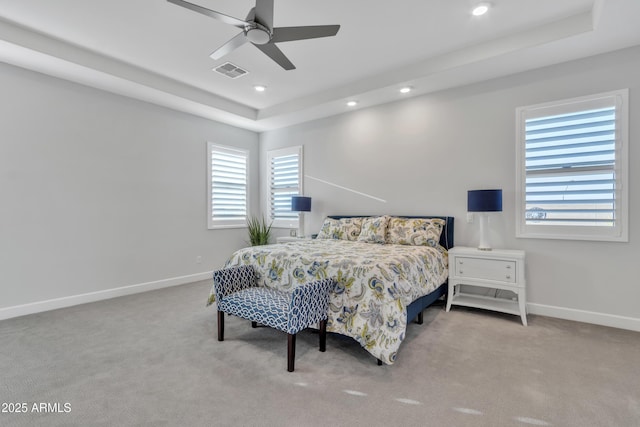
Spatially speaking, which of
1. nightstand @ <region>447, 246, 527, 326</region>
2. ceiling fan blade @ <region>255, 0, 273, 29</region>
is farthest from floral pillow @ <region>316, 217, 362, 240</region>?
ceiling fan blade @ <region>255, 0, 273, 29</region>

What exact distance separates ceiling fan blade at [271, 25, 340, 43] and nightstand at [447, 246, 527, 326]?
2.64 m

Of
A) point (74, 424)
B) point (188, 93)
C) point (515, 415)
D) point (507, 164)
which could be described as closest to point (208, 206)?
point (188, 93)

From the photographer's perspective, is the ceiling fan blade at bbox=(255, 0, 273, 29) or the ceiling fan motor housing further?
the ceiling fan motor housing

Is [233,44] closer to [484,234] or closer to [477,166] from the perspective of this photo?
[477,166]

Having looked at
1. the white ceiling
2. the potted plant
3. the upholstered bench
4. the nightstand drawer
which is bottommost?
the upholstered bench

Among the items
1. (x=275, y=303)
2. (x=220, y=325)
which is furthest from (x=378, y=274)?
(x=220, y=325)

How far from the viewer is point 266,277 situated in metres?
3.11

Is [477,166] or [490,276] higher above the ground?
[477,166]

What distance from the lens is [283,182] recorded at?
604cm

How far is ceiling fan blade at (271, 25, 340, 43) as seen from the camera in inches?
95.1

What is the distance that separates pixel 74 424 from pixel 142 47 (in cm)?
355

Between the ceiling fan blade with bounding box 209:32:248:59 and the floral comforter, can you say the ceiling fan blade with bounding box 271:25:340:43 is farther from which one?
the floral comforter

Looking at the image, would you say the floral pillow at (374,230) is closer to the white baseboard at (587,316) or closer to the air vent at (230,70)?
the white baseboard at (587,316)

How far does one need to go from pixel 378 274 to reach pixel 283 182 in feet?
12.8
